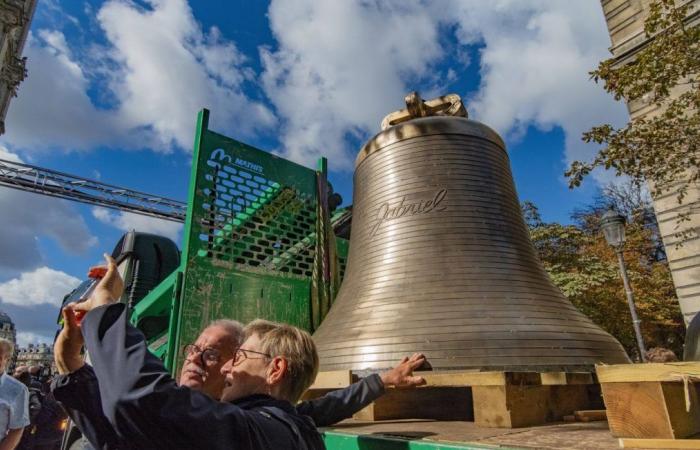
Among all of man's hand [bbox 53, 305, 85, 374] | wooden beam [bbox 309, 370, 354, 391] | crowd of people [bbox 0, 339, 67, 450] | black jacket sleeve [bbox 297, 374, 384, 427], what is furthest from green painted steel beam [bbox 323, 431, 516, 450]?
crowd of people [bbox 0, 339, 67, 450]

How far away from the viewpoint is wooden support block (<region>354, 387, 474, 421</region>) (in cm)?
234

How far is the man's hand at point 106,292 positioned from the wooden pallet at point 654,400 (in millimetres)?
1620

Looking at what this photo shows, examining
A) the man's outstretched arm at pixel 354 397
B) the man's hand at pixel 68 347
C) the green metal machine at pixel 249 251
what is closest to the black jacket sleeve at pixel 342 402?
the man's outstretched arm at pixel 354 397

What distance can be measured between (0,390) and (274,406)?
3280mm

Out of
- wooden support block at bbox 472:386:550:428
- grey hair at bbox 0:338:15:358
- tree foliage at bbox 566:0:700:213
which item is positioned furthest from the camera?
tree foliage at bbox 566:0:700:213

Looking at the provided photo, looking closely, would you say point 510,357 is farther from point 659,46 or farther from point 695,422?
point 659,46

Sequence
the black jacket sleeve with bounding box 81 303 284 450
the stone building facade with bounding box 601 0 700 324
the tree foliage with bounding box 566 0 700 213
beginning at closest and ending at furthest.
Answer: the black jacket sleeve with bounding box 81 303 284 450 < the tree foliage with bounding box 566 0 700 213 < the stone building facade with bounding box 601 0 700 324

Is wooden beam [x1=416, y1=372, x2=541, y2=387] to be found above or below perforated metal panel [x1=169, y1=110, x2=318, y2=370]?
below

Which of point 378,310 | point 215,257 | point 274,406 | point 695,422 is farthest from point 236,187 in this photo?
point 695,422

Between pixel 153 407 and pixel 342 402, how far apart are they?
127 centimetres

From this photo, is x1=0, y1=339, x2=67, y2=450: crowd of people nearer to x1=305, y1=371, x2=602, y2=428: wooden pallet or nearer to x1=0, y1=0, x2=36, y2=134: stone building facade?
x1=305, y1=371, x2=602, y2=428: wooden pallet

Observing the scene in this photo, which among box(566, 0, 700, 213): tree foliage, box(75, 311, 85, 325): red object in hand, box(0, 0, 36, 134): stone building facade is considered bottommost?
box(75, 311, 85, 325): red object in hand

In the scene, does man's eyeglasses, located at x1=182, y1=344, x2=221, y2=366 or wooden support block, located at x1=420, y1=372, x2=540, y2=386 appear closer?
man's eyeglasses, located at x1=182, y1=344, x2=221, y2=366

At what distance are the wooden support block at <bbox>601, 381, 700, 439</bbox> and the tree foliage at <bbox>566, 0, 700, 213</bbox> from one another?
394cm
